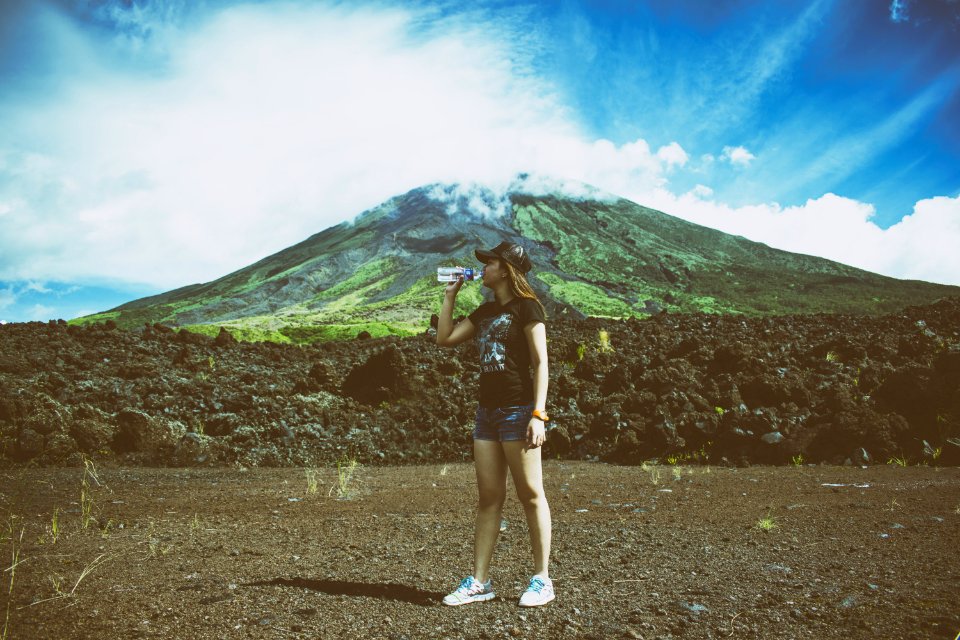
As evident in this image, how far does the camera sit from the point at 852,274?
235ft

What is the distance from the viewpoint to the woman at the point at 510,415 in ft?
9.17

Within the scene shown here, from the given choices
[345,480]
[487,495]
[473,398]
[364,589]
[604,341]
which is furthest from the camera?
[604,341]

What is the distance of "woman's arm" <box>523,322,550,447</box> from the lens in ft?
8.89

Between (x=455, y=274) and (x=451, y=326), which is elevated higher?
(x=455, y=274)

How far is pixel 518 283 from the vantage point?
2951 mm

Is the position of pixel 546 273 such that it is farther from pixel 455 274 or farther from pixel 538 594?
pixel 538 594

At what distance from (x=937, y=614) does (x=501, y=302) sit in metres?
2.24

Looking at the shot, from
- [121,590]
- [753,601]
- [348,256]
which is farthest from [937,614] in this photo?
[348,256]

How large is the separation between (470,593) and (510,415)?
2.79 feet

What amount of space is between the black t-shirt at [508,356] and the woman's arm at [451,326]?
14 cm

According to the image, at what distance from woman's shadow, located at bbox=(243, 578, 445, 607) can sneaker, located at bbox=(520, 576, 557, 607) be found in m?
0.42

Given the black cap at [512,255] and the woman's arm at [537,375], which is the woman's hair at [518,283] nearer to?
the black cap at [512,255]

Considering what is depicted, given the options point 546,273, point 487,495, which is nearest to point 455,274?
point 487,495

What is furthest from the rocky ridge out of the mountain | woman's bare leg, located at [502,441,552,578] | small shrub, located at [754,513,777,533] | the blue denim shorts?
the mountain
